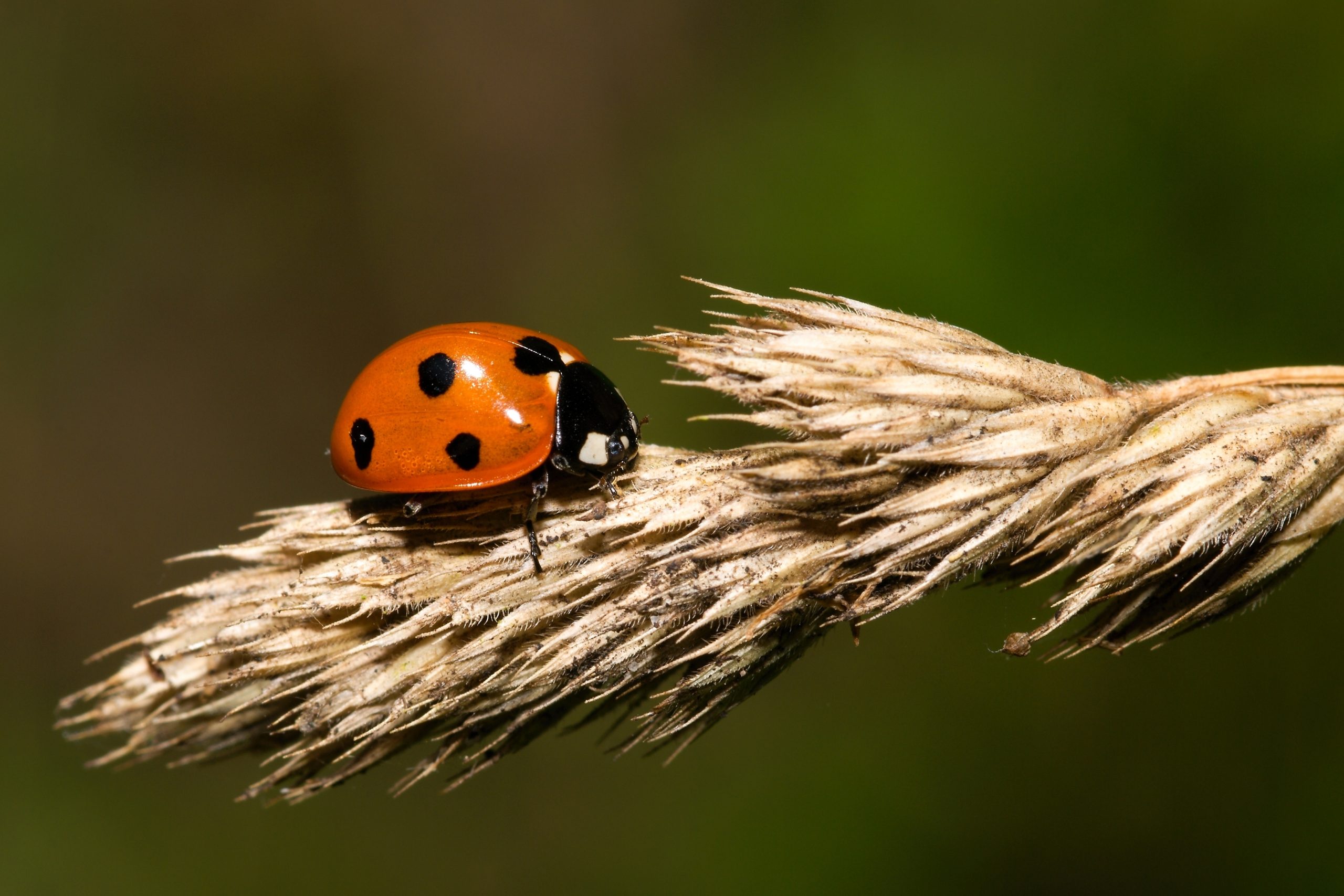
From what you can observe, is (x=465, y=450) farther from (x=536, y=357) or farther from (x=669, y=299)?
(x=669, y=299)

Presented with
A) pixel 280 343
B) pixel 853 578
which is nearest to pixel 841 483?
pixel 853 578

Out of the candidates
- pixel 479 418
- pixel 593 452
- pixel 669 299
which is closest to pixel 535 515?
pixel 593 452

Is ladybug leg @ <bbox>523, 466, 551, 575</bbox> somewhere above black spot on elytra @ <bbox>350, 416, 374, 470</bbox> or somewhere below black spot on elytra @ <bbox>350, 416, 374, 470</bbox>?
below

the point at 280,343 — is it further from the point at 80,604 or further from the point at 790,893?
the point at 790,893

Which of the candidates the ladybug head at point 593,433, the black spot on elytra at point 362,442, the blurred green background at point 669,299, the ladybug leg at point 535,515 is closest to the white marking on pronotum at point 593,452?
the ladybug head at point 593,433

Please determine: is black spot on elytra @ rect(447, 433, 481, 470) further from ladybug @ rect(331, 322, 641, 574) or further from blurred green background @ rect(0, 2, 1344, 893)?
blurred green background @ rect(0, 2, 1344, 893)

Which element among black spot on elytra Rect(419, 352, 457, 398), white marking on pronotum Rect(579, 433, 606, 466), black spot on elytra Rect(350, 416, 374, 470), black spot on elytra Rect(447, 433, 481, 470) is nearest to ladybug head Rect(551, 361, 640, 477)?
white marking on pronotum Rect(579, 433, 606, 466)

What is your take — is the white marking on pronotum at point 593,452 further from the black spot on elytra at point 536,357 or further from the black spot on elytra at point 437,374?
the black spot on elytra at point 437,374

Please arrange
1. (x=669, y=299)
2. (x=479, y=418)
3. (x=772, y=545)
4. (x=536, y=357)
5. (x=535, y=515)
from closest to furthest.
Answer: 1. (x=772, y=545)
2. (x=535, y=515)
3. (x=479, y=418)
4. (x=536, y=357)
5. (x=669, y=299)
